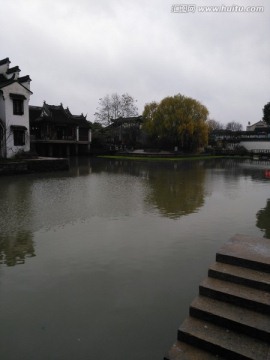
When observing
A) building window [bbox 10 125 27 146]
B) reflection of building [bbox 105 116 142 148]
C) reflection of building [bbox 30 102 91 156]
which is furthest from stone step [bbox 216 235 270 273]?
reflection of building [bbox 105 116 142 148]

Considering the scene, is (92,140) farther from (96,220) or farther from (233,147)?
(96,220)

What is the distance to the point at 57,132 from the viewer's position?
4888cm

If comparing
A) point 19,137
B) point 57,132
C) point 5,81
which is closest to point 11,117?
point 19,137

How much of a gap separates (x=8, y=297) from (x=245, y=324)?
172 inches

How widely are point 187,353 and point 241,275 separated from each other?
1.67 meters

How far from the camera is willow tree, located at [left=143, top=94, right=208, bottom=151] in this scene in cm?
5444

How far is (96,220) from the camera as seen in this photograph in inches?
452

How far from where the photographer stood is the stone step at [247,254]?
5.38m

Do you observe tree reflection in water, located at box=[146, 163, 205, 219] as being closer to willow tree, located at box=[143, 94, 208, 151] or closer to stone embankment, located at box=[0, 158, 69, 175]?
stone embankment, located at box=[0, 158, 69, 175]

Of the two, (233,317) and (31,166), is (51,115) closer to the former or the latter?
(31,166)

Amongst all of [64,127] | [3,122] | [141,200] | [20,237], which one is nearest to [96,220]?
[20,237]

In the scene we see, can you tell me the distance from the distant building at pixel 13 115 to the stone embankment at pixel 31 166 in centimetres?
581

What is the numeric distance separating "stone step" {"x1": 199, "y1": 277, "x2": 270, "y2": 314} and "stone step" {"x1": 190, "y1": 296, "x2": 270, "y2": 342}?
0.24ft

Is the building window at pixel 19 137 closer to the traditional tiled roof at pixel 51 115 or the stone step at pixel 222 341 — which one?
the traditional tiled roof at pixel 51 115
